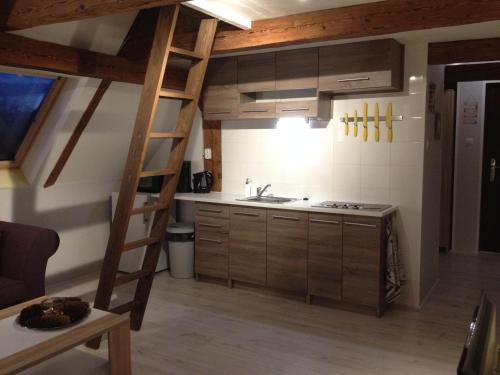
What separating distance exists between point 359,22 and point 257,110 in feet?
4.83

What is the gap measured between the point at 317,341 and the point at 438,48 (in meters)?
2.56

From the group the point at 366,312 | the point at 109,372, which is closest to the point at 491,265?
the point at 366,312

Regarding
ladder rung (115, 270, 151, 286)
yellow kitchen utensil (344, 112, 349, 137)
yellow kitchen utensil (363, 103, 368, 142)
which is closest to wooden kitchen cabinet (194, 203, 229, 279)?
ladder rung (115, 270, 151, 286)

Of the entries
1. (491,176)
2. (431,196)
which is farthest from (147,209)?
(491,176)

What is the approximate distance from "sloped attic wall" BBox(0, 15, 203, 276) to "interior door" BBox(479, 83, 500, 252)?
11.4ft

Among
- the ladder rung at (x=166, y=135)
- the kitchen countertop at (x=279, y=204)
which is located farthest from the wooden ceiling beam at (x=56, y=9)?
the kitchen countertop at (x=279, y=204)

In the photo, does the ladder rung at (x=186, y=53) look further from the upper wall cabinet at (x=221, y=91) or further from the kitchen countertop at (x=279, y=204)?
the kitchen countertop at (x=279, y=204)

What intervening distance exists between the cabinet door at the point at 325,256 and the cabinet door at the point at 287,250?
7 cm

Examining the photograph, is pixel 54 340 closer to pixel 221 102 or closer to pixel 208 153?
pixel 221 102

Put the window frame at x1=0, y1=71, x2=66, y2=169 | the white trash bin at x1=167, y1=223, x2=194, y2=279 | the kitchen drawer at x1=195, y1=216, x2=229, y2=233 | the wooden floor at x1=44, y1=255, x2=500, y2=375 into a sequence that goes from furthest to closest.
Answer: the white trash bin at x1=167, y1=223, x2=194, y2=279, the kitchen drawer at x1=195, y1=216, x2=229, y2=233, the window frame at x1=0, y1=71, x2=66, y2=169, the wooden floor at x1=44, y1=255, x2=500, y2=375

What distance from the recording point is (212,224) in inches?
181

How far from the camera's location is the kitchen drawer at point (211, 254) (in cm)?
456

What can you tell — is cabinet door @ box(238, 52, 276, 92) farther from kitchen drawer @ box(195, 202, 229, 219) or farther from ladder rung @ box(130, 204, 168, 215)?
ladder rung @ box(130, 204, 168, 215)

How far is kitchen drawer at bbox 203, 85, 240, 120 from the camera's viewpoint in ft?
15.1
